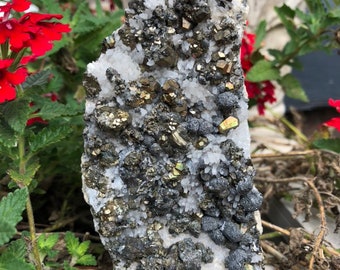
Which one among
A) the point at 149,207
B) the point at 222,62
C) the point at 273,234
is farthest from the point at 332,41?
the point at 149,207

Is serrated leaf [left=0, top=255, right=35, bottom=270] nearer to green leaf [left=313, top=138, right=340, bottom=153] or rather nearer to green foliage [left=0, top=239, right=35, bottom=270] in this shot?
green foliage [left=0, top=239, right=35, bottom=270]

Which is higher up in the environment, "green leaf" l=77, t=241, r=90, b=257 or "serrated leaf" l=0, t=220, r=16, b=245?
"serrated leaf" l=0, t=220, r=16, b=245

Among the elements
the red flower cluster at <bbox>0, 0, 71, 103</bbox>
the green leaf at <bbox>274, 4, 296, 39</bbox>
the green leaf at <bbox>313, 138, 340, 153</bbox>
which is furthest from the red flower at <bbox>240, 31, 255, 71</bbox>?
the red flower cluster at <bbox>0, 0, 71, 103</bbox>

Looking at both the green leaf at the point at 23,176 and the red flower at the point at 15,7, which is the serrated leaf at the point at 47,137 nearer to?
the green leaf at the point at 23,176

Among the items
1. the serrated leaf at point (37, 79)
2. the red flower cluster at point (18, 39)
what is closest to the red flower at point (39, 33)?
the red flower cluster at point (18, 39)

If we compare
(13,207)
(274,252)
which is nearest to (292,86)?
(274,252)
